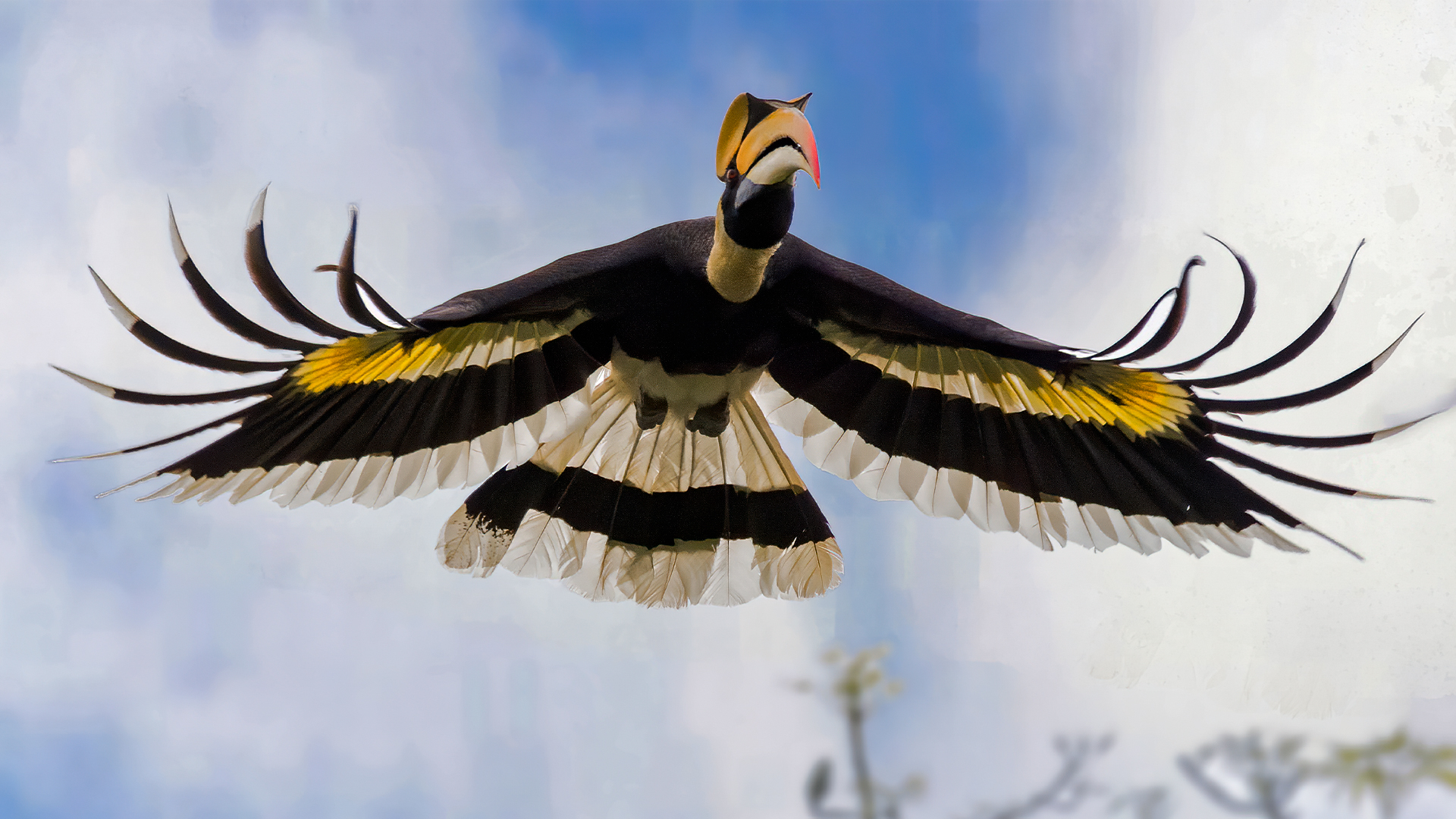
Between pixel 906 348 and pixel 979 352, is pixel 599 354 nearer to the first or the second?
pixel 906 348

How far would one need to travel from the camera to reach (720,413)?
87.0 inches

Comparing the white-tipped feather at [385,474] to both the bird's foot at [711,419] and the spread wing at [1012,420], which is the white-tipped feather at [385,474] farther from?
the spread wing at [1012,420]

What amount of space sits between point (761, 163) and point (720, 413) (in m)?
0.67

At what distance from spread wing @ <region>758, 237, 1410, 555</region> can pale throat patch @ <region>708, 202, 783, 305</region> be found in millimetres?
69

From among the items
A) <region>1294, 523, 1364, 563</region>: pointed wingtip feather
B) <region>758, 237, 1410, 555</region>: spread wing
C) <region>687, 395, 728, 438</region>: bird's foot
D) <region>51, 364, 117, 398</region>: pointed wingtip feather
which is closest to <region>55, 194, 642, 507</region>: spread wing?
<region>51, 364, 117, 398</region>: pointed wingtip feather

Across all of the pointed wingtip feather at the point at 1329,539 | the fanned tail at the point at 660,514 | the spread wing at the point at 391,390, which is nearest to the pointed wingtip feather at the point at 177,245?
the spread wing at the point at 391,390

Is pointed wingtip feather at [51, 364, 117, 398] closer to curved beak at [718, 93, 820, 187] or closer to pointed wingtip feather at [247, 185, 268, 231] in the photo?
pointed wingtip feather at [247, 185, 268, 231]

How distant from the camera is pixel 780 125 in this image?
1.65m

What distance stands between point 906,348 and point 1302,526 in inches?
30.6

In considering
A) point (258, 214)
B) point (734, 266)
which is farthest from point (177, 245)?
point (734, 266)

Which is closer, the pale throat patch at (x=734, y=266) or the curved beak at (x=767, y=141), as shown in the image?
the curved beak at (x=767, y=141)

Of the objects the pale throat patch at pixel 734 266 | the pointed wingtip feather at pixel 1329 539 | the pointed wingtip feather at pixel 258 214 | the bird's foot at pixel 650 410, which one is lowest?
the pointed wingtip feather at pixel 1329 539

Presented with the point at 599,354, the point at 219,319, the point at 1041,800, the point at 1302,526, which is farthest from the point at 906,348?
the point at 1041,800

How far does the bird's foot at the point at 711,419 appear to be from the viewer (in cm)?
220
